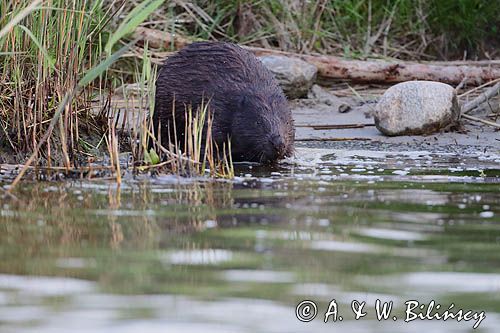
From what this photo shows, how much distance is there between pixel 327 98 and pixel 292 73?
0.41 meters

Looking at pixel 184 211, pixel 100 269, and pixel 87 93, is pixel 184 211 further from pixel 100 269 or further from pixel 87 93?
pixel 87 93

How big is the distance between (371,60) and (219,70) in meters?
3.43

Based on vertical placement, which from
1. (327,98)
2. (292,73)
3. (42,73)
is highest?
(42,73)

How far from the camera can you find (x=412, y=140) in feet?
24.9

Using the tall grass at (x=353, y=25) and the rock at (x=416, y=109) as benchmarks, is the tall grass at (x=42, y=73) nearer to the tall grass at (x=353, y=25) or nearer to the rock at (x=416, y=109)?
the rock at (x=416, y=109)

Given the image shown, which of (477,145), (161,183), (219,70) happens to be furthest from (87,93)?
(477,145)

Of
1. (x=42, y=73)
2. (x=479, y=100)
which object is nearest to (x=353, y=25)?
(x=479, y=100)

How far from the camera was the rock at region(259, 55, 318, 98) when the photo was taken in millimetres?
8703

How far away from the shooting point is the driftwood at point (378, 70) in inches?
359

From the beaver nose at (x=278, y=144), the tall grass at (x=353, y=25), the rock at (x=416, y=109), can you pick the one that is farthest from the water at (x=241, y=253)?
the tall grass at (x=353, y=25)

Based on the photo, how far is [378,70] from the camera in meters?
9.20

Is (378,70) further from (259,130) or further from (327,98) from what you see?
(259,130)

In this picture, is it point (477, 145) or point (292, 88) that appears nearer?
point (477, 145)

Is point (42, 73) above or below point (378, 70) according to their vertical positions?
above
